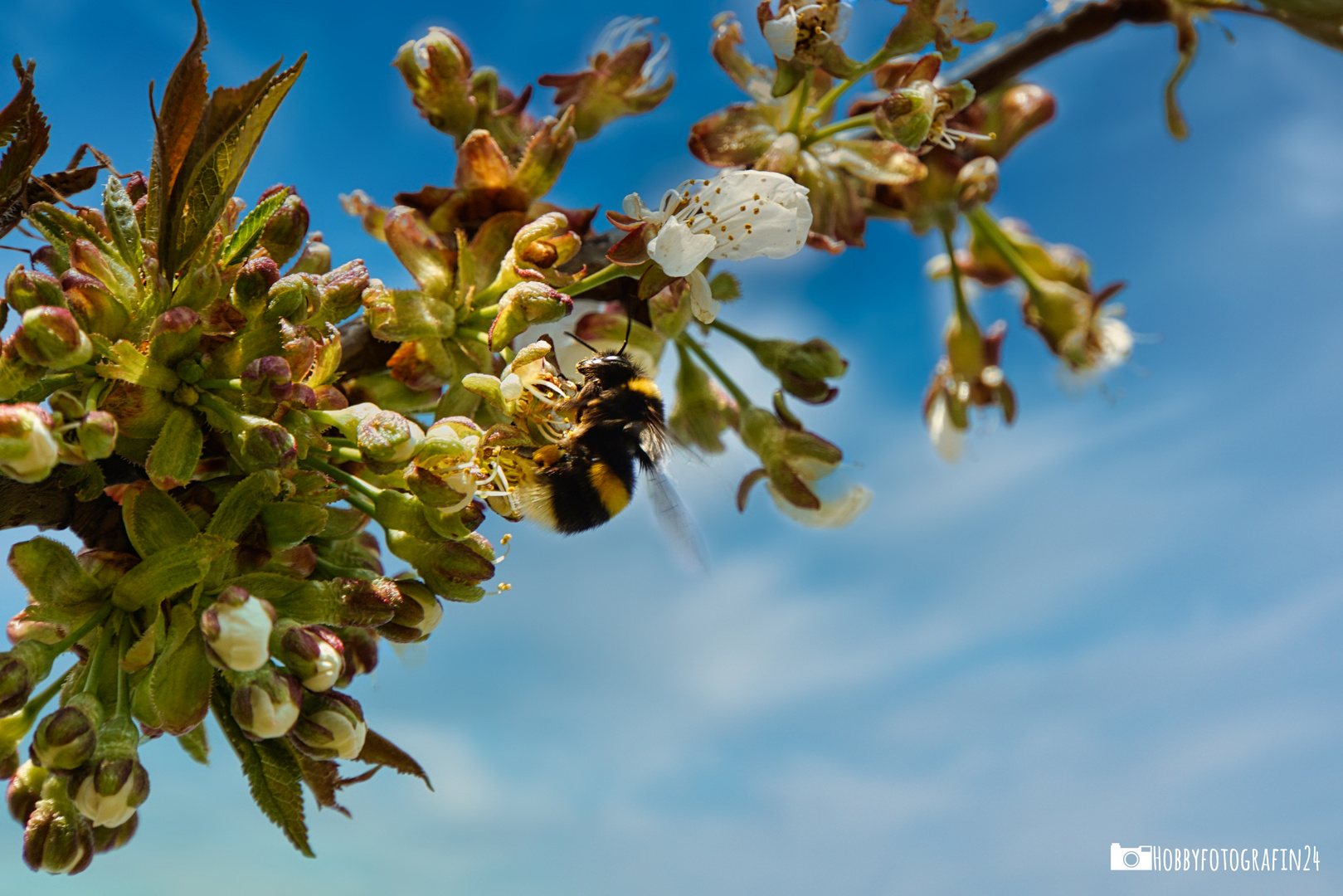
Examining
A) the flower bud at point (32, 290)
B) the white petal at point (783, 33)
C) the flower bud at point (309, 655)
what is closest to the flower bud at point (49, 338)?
the flower bud at point (32, 290)

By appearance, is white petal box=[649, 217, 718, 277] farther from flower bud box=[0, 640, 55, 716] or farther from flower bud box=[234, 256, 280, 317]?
flower bud box=[0, 640, 55, 716]

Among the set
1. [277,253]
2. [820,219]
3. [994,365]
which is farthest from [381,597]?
[994,365]

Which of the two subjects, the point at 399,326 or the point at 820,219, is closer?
the point at 399,326

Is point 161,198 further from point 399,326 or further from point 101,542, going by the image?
point 101,542

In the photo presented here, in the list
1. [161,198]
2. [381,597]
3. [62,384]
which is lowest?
[381,597]

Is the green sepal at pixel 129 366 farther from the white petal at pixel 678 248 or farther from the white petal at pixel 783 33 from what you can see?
the white petal at pixel 783 33

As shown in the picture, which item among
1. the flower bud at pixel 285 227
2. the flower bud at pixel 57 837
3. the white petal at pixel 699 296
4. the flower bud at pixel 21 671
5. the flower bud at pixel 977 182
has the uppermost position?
the flower bud at pixel 977 182

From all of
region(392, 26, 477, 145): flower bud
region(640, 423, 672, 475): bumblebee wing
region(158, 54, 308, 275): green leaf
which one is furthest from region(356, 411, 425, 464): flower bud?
region(392, 26, 477, 145): flower bud
